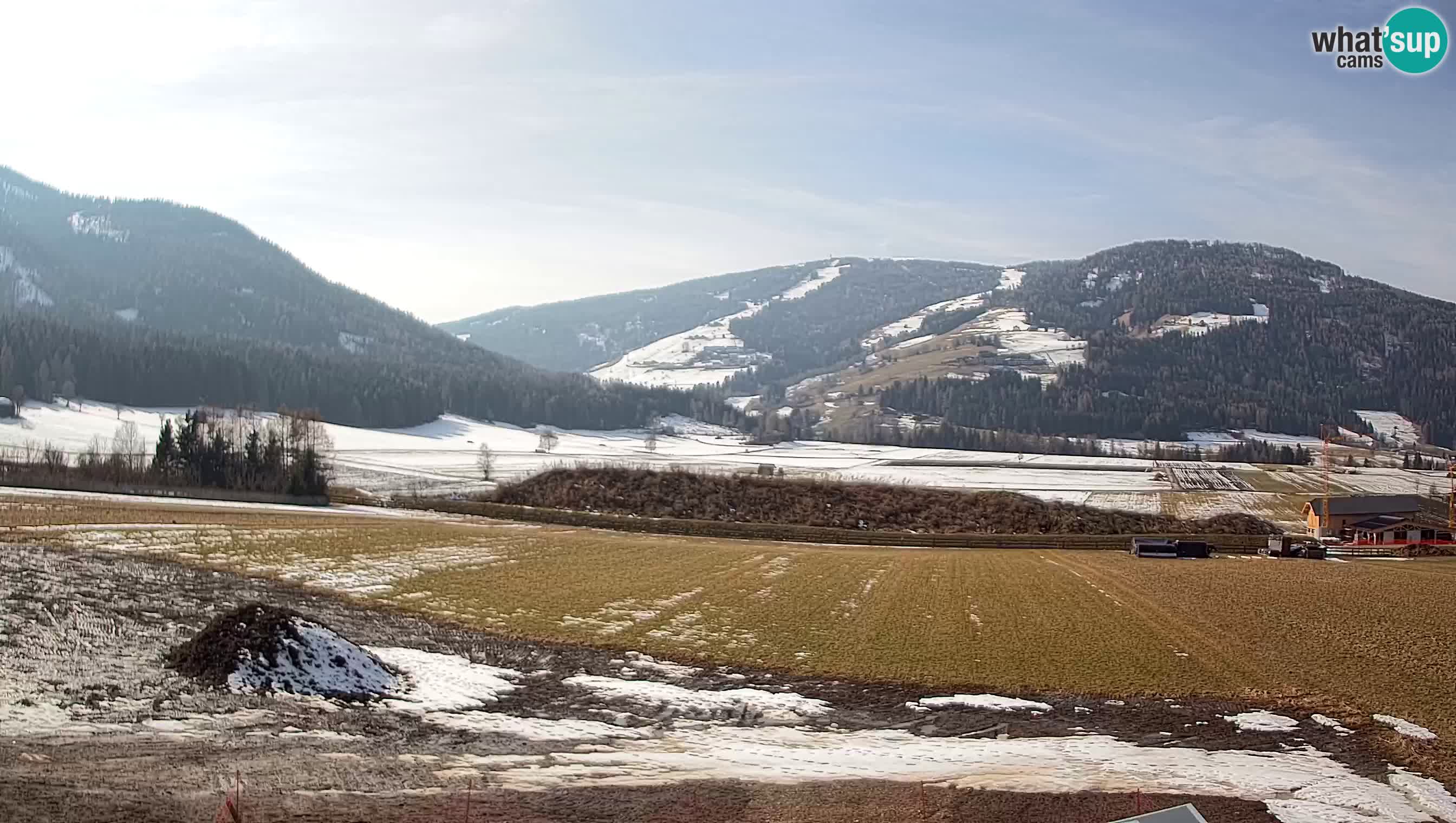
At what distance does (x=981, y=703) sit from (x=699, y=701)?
21.7 ft

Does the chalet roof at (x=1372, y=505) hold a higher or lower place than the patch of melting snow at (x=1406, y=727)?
higher

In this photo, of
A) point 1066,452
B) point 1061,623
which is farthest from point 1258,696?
point 1066,452

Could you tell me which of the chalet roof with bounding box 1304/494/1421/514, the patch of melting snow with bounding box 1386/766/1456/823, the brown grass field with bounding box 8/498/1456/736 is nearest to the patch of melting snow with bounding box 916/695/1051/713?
the brown grass field with bounding box 8/498/1456/736

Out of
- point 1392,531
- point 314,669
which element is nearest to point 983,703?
point 314,669

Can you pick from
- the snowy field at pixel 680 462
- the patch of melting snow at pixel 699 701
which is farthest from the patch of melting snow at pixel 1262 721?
the snowy field at pixel 680 462

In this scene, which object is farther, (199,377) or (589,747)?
(199,377)

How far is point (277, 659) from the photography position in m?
18.1

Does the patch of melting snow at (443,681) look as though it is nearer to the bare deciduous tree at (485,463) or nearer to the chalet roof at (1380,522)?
the chalet roof at (1380,522)

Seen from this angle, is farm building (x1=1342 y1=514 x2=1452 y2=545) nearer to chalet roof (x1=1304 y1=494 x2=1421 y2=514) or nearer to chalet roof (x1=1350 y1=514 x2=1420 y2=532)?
chalet roof (x1=1350 y1=514 x2=1420 y2=532)

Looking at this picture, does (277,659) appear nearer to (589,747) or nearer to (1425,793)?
(589,747)

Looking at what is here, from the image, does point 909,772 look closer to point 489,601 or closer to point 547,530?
point 489,601

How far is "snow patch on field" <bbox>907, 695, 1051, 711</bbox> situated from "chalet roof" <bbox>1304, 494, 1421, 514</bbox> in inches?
2651

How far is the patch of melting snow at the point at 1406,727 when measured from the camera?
58.3 feet

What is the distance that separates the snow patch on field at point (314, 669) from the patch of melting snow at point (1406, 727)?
21.3m
